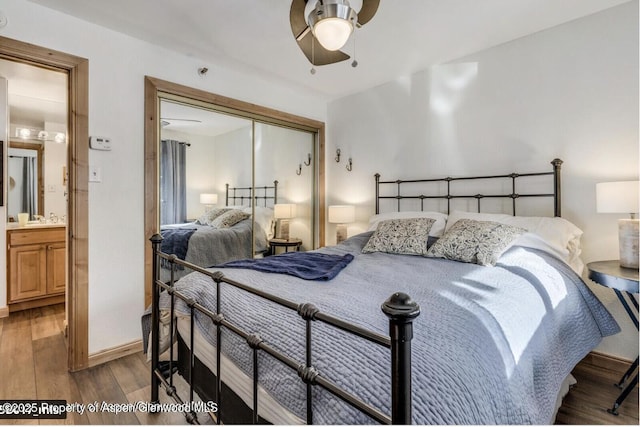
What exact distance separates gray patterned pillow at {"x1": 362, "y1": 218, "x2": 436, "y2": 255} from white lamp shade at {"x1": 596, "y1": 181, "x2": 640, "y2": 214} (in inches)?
41.2

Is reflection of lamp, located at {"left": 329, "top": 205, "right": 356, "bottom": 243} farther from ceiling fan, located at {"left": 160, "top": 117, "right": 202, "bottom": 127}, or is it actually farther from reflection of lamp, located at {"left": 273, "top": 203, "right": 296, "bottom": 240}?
ceiling fan, located at {"left": 160, "top": 117, "right": 202, "bottom": 127}

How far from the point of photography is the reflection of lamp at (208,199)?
3.12 m

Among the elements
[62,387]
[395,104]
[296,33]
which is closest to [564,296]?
[296,33]

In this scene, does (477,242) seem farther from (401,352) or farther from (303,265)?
(401,352)

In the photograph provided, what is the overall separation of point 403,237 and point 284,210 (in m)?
1.66

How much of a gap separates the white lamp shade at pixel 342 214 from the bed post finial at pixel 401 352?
2947mm

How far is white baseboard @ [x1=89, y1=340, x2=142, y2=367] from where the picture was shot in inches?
89.8

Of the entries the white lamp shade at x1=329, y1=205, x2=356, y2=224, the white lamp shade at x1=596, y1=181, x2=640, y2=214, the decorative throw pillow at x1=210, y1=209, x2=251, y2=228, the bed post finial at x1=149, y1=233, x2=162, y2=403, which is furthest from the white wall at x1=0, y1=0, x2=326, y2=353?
the white lamp shade at x1=596, y1=181, x2=640, y2=214

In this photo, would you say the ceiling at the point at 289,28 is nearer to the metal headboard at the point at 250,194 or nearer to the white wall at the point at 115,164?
the white wall at the point at 115,164

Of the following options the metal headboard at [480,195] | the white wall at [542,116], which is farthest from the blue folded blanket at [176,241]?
the white wall at [542,116]

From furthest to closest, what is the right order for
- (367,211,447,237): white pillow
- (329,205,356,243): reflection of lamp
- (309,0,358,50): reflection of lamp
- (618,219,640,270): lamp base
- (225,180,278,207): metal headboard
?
(329,205,356,243): reflection of lamp → (225,180,278,207): metal headboard → (367,211,447,237): white pillow → (618,219,640,270): lamp base → (309,0,358,50): reflection of lamp

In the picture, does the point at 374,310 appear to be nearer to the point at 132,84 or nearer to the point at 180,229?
the point at 180,229

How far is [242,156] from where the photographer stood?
10.9 ft

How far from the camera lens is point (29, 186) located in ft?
13.8
